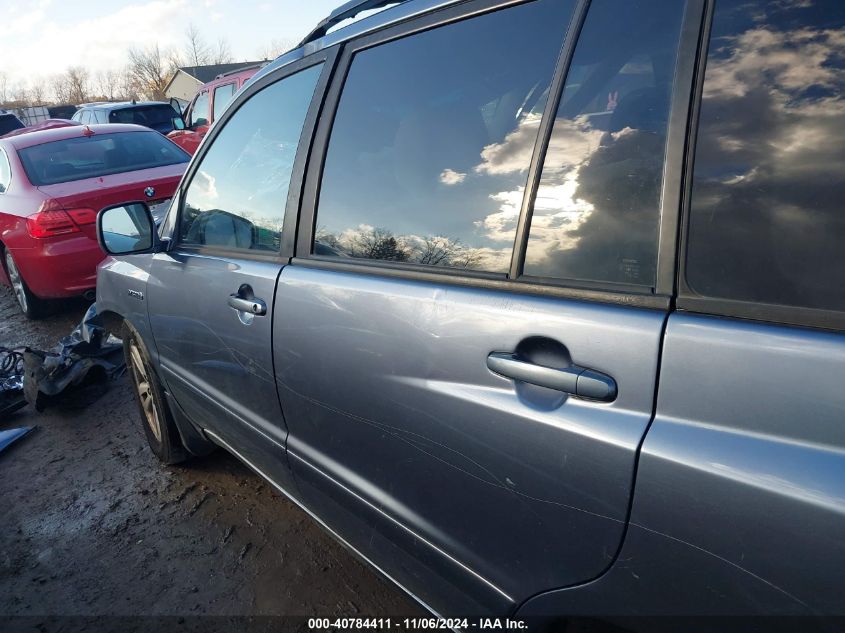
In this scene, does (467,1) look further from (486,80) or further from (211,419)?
(211,419)

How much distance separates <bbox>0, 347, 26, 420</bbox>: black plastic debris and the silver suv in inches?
116

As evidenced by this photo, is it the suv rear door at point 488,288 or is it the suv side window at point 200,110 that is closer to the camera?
the suv rear door at point 488,288

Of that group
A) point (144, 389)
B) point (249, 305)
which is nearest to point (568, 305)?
point (249, 305)

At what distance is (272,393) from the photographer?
6.61 feet

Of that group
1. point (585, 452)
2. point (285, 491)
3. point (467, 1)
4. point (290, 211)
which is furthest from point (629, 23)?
point (285, 491)

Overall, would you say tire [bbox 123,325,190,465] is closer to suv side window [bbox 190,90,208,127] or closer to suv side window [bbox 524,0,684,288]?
suv side window [bbox 524,0,684,288]

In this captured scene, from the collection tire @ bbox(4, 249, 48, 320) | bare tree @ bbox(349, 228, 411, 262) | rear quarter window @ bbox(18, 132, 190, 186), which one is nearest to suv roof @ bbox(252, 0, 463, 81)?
bare tree @ bbox(349, 228, 411, 262)

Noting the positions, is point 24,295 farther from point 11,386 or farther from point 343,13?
point 343,13

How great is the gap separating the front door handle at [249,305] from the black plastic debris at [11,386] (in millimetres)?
2853

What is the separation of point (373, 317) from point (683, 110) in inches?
34.7

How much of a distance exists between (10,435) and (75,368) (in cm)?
56

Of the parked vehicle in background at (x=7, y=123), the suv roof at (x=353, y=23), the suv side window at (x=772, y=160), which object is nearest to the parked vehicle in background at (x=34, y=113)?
the parked vehicle in background at (x=7, y=123)

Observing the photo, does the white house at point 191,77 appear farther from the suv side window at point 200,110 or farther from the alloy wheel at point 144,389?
the alloy wheel at point 144,389

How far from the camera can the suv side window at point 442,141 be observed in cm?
138
